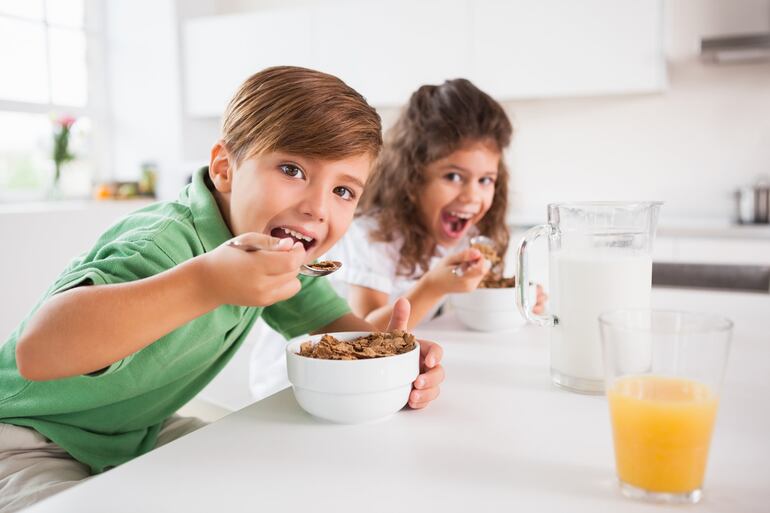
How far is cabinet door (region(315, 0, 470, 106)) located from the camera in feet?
11.0

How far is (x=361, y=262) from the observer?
5.21 ft

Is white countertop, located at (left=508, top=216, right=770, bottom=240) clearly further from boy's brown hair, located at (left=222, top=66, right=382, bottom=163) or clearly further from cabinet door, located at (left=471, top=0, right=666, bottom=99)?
boy's brown hair, located at (left=222, top=66, right=382, bottom=163)

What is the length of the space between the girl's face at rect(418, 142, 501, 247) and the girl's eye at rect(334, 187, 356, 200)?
25.1 inches

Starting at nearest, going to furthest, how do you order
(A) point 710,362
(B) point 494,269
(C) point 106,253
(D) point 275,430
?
(A) point 710,362 → (D) point 275,430 → (C) point 106,253 → (B) point 494,269

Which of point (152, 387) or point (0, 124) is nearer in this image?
point (152, 387)

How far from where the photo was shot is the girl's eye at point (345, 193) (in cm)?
101

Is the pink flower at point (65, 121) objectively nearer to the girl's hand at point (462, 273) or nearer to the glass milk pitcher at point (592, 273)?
the girl's hand at point (462, 273)

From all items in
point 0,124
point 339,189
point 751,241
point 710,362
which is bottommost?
point 751,241

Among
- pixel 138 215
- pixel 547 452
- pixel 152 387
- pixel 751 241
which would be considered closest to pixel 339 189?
pixel 138 215

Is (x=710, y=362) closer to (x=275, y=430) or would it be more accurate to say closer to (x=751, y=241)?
(x=275, y=430)

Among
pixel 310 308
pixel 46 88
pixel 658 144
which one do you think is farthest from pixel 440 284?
pixel 46 88

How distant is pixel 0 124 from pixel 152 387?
322cm

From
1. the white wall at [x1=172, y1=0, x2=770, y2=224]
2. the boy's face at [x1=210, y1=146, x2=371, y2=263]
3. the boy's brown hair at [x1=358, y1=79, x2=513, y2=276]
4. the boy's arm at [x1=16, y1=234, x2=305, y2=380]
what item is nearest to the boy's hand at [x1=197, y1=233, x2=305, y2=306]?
the boy's arm at [x1=16, y1=234, x2=305, y2=380]

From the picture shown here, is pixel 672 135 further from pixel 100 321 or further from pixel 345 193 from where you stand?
pixel 100 321
